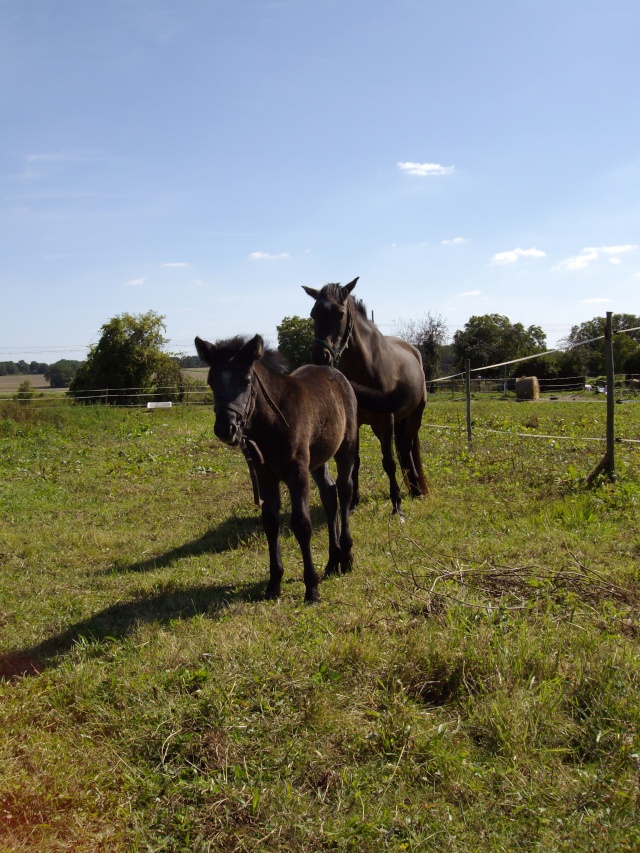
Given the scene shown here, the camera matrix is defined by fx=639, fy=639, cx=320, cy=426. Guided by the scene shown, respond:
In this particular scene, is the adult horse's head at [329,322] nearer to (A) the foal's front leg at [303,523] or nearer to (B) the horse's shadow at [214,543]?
(B) the horse's shadow at [214,543]

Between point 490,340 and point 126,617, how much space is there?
53.9 meters

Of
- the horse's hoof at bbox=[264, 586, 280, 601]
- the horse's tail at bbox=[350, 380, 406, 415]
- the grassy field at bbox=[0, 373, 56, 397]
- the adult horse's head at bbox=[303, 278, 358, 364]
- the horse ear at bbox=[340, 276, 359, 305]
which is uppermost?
the grassy field at bbox=[0, 373, 56, 397]

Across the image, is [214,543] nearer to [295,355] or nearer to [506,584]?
[506,584]

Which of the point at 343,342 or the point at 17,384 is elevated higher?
the point at 17,384

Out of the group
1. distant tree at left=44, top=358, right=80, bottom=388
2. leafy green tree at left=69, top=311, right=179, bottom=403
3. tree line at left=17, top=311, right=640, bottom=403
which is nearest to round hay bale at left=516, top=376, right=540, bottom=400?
tree line at left=17, top=311, right=640, bottom=403

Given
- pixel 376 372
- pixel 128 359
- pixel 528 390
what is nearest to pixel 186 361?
pixel 128 359

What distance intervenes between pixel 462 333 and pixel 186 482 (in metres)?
48.8

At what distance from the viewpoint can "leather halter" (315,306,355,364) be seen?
7.06 metres

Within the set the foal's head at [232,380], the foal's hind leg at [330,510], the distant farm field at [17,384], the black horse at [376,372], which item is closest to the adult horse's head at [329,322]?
the black horse at [376,372]

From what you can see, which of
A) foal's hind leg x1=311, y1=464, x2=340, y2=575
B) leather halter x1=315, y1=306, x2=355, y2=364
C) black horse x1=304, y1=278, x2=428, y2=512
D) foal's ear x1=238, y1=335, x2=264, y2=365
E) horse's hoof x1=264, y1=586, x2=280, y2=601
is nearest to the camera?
foal's ear x1=238, y1=335, x2=264, y2=365

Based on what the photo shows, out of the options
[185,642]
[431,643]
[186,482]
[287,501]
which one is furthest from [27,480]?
[431,643]

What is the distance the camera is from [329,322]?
716cm

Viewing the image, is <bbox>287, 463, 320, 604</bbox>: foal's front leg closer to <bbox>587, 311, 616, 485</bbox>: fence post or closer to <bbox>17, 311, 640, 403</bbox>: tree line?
<bbox>587, 311, 616, 485</bbox>: fence post

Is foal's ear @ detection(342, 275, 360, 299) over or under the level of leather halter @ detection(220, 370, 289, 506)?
over
